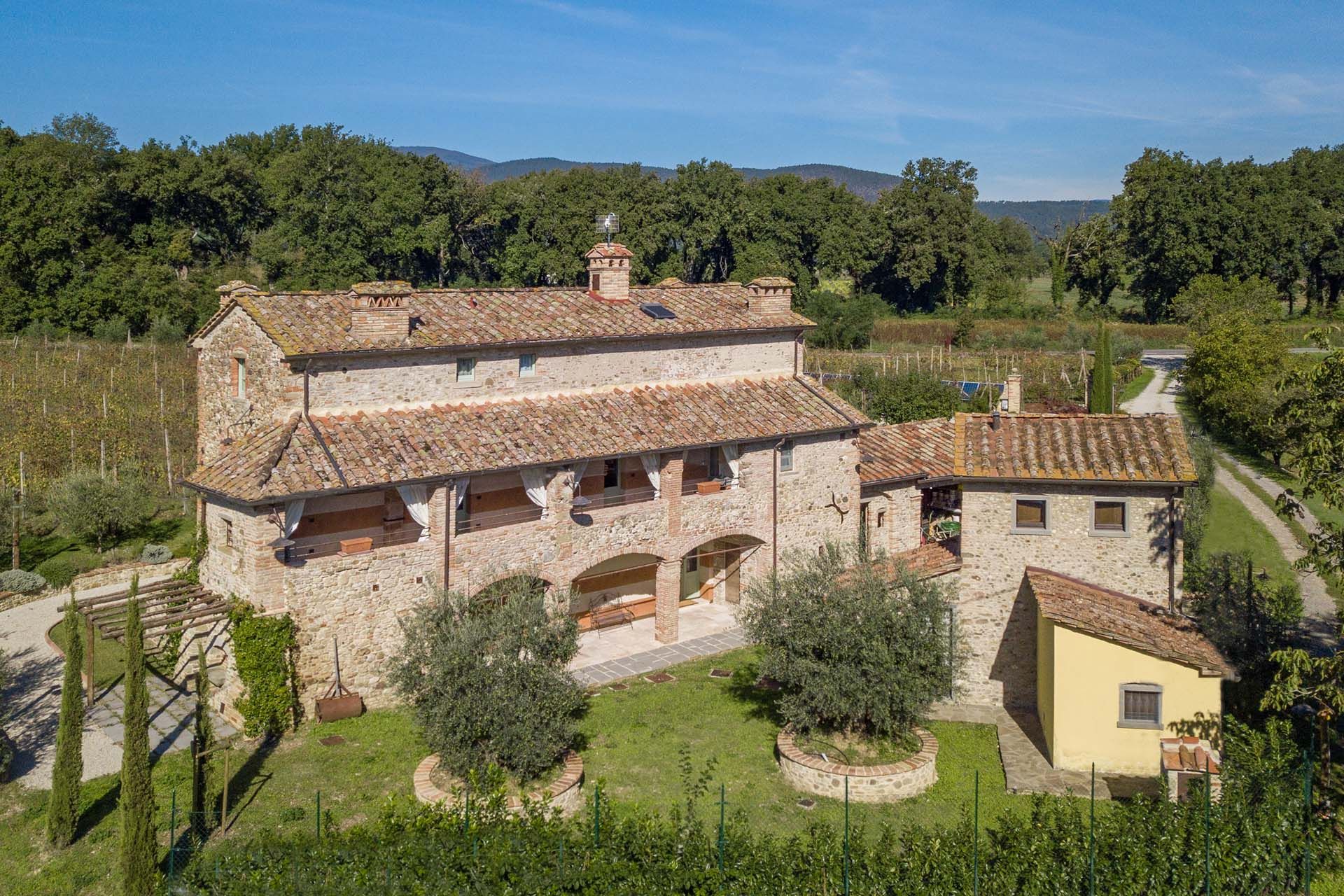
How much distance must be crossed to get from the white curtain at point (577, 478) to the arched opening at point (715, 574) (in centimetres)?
459

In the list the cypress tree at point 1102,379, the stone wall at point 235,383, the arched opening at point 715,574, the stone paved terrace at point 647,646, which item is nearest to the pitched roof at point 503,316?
the stone wall at point 235,383

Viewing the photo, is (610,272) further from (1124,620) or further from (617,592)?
(1124,620)

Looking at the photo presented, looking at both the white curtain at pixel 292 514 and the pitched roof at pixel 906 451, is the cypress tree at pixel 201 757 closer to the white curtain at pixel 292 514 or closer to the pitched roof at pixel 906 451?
the white curtain at pixel 292 514

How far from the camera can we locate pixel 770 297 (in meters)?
26.8

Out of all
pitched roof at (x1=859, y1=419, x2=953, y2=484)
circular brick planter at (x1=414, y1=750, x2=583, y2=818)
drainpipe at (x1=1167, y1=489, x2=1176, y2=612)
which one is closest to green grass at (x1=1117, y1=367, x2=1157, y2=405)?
pitched roof at (x1=859, y1=419, x2=953, y2=484)

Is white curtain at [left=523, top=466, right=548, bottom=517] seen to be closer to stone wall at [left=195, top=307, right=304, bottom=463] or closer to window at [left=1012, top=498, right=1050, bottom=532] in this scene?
stone wall at [left=195, top=307, right=304, bottom=463]

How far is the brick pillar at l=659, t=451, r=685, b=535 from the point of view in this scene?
23.3 metres

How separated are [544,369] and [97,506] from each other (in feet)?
45.9

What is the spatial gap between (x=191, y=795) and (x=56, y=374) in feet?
96.9

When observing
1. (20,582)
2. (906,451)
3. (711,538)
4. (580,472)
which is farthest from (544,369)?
(20,582)

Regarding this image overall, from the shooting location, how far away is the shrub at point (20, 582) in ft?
87.0

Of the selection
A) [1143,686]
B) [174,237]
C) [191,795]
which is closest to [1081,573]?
[1143,686]

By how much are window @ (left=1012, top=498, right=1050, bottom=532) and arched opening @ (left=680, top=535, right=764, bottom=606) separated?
7.47 metres

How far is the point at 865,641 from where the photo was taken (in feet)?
55.1
